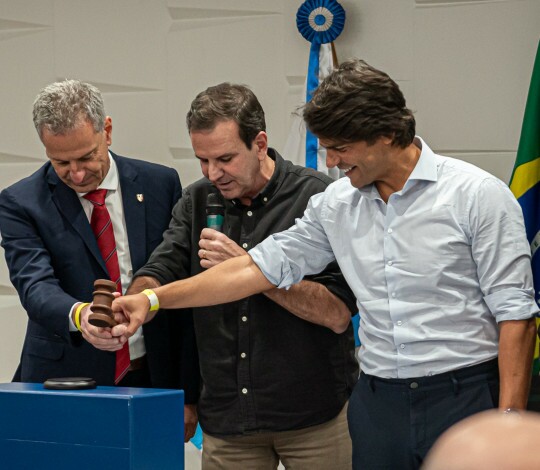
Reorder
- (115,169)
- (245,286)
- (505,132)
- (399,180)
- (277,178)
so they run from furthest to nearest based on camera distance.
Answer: (505,132) → (115,169) → (277,178) → (245,286) → (399,180)

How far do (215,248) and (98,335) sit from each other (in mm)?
371

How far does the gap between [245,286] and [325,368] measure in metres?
0.34

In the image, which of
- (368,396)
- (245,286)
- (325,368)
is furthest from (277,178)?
(368,396)

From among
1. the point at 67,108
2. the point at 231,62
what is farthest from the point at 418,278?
the point at 231,62

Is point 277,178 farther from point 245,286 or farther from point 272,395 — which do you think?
point 272,395

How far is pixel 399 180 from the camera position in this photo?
6.75ft

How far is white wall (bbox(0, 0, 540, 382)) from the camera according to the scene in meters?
3.52

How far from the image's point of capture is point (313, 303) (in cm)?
232

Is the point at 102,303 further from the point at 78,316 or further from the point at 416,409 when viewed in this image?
the point at 416,409

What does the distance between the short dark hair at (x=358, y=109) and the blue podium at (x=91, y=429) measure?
0.68 meters

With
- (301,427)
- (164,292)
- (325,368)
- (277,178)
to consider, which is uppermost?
(277,178)

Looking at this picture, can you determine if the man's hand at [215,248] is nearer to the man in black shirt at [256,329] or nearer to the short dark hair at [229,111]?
the man in black shirt at [256,329]

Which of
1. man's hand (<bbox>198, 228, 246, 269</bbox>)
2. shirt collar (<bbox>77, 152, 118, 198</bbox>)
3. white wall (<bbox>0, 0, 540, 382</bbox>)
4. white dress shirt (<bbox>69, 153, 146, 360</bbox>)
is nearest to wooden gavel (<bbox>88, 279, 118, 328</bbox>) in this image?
man's hand (<bbox>198, 228, 246, 269</bbox>)

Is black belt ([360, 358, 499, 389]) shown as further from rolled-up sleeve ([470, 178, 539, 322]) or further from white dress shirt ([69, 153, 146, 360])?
white dress shirt ([69, 153, 146, 360])
